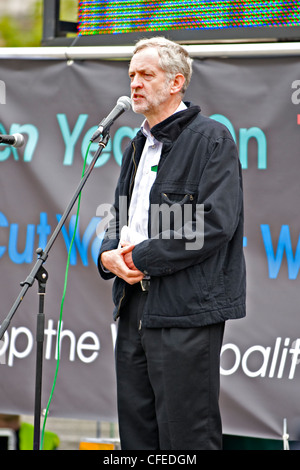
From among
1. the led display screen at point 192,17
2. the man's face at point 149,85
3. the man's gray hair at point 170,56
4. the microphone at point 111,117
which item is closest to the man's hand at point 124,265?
the microphone at point 111,117

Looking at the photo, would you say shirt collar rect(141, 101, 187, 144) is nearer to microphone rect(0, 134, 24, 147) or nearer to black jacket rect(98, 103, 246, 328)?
black jacket rect(98, 103, 246, 328)

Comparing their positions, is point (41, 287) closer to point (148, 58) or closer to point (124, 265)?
point (124, 265)

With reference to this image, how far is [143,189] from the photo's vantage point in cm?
277

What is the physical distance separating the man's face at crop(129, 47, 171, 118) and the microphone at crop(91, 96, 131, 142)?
59 mm

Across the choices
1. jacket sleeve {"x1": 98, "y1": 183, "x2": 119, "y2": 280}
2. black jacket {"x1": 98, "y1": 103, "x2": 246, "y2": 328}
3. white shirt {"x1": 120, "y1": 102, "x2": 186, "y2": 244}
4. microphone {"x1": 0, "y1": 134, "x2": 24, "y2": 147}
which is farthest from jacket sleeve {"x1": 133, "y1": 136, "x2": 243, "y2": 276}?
microphone {"x1": 0, "y1": 134, "x2": 24, "y2": 147}

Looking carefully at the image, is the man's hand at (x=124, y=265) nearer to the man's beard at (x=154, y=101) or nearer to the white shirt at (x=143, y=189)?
the white shirt at (x=143, y=189)

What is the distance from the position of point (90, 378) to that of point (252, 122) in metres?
1.55

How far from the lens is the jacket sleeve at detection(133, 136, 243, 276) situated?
8.30 ft

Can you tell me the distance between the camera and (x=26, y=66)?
379cm

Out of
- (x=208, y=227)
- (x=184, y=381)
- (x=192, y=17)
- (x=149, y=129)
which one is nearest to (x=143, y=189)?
(x=149, y=129)

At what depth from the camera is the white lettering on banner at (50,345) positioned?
145 inches

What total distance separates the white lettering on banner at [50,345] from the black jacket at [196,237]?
39.9 inches

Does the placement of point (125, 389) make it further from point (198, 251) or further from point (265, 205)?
point (265, 205)

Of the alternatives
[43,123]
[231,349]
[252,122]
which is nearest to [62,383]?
[231,349]
